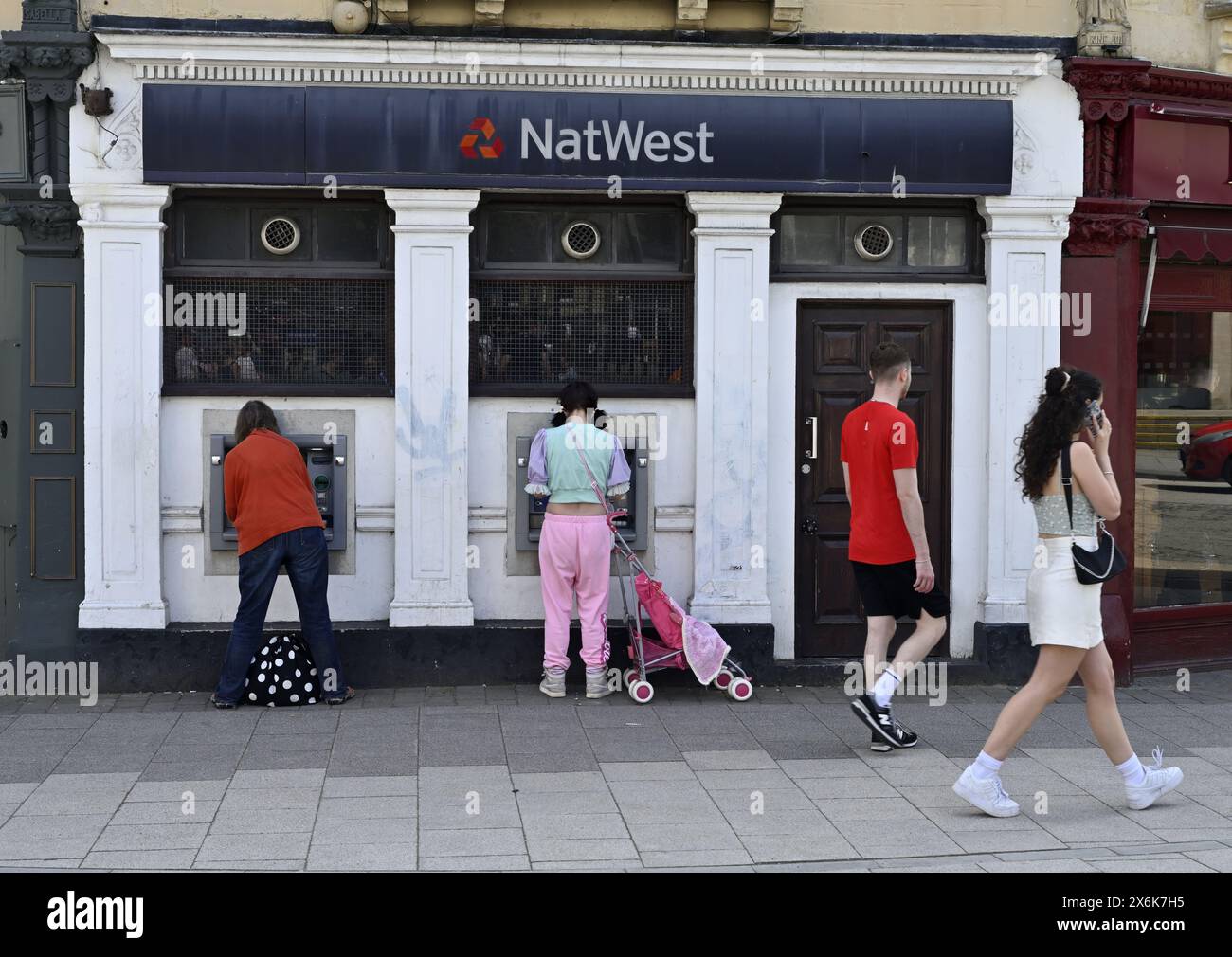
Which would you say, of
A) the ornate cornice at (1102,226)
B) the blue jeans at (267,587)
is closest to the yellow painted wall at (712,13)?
the ornate cornice at (1102,226)

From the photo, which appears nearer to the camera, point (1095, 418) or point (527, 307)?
point (1095, 418)

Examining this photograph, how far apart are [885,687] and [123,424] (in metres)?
4.84

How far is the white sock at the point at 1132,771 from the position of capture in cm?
702

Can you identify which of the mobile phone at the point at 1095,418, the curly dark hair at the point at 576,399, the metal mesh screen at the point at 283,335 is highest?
the metal mesh screen at the point at 283,335

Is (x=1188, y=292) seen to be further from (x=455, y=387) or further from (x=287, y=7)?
(x=287, y=7)

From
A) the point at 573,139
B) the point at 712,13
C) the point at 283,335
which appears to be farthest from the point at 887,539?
the point at 283,335

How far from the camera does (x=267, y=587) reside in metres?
9.21

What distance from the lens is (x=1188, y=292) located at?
424 inches

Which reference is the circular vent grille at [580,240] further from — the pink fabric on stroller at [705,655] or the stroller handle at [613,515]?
the pink fabric on stroller at [705,655]

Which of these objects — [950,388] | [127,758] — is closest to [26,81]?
[127,758]

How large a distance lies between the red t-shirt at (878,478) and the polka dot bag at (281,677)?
3377mm

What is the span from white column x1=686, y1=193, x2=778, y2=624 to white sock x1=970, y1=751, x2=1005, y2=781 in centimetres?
316

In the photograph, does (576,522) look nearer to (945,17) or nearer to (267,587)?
(267,587)
